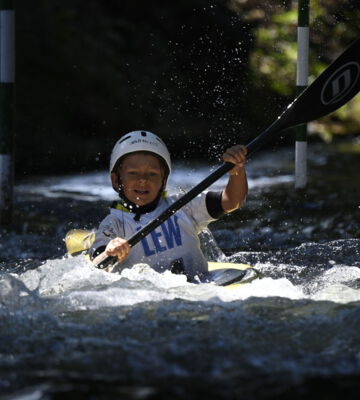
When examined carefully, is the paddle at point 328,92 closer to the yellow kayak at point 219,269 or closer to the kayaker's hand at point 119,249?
the yellow kayak at point 219,269

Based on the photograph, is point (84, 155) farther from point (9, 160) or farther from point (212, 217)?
point (212, 217)

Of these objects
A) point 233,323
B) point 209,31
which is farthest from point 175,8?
point 233,323

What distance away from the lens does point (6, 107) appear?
6.53 meters

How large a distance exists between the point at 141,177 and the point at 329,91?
103 centimetres

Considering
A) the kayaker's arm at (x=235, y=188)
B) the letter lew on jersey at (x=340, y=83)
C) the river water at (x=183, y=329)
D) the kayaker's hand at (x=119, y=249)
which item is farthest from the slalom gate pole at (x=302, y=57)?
the kayaker's hand at (x=119, y=249)

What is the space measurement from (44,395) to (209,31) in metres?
9.76

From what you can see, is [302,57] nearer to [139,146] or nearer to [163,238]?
[139,146]

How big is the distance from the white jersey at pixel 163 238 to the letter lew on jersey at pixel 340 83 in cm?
80

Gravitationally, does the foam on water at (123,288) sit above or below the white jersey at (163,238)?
below

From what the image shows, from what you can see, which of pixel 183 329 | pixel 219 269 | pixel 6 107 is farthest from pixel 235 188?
pixel 6 107

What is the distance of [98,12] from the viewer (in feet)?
41.9

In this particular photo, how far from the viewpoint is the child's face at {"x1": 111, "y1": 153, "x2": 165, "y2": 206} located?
15.2ft

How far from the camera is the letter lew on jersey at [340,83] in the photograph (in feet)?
15.6

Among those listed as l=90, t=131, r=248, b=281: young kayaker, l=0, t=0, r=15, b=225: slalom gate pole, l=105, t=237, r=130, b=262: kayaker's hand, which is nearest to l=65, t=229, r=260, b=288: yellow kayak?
l=90, t=131, r=248, b=281: young kayaker
